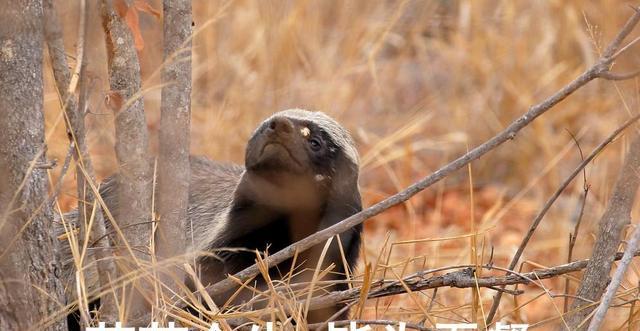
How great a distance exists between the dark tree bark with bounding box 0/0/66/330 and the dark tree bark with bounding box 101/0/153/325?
29 cm

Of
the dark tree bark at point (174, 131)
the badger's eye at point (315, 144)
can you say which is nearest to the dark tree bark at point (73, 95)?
the dark tree bark at point (174, 131)

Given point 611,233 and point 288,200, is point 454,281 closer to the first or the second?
point 611,233

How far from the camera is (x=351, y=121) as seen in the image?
7984mm

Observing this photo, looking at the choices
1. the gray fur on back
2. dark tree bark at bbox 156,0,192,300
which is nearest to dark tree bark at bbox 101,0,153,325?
dark tree bark at bbox 156,0,192,300

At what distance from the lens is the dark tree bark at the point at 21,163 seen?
9.97 feet

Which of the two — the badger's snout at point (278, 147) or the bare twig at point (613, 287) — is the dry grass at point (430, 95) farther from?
the bare twig at point (613, 287)

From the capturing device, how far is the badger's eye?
424 centimetres

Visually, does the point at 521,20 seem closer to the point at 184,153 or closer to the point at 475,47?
the point at 475,47

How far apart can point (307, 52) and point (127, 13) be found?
4304 millimetres

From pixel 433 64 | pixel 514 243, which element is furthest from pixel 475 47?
pixel 514 243

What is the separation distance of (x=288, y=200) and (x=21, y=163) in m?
1.39

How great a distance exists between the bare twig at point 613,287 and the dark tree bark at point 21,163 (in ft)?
5.11

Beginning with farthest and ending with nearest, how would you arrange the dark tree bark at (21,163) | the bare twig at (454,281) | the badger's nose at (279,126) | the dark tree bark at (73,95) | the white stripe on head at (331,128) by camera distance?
the white stripe on head at (331,128) → the badger's nose at (279,126) → the bare twig at (454,281) → the dark tree bark at (73,95) → the dark tree bark at (21,163)

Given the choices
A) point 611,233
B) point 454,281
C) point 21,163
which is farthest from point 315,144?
point 21,163
